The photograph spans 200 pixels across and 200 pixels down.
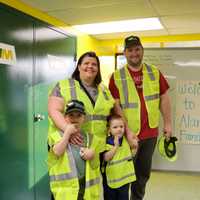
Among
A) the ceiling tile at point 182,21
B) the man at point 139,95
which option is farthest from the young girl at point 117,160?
the ceiling tile at point 182,21

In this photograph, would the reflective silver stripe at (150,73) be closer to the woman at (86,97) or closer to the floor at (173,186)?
the woman at (86,97)

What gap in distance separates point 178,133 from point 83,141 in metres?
2.46

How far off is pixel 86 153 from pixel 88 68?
54 centimetres

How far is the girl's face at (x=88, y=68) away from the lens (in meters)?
1.90

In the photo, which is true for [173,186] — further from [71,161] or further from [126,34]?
[71,161]

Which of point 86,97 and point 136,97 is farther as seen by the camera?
point 136,97

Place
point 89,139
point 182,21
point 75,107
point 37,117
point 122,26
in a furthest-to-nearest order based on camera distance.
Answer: point 122,26 < point 182,21 < point 37,117 < point 89,139 < point 75,107

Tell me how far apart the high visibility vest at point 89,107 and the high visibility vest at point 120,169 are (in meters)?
0.21

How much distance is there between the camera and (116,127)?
2.03 metres

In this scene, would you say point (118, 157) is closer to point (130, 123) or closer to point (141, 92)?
point (130, 123)

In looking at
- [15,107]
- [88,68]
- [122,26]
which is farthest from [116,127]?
[122,26]

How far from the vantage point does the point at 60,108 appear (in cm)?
183

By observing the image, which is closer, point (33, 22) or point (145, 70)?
point (145, 70)

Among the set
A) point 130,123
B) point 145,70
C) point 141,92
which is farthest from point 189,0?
point 130,123
